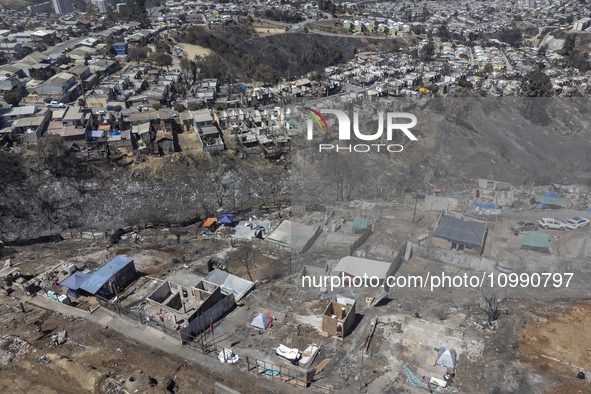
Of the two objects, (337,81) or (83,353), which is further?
(337,81)

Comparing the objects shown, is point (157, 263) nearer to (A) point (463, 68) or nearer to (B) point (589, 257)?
(B) point (589, 257)

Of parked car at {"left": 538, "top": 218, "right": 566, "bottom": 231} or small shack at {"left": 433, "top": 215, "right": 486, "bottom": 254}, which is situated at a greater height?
small shack at {"left": 433, "top": 215, "right": 486, "bottom": 254}

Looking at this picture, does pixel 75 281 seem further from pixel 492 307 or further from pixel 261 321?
pixel 492 307

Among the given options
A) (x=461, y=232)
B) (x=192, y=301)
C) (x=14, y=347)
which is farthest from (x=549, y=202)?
(x=14, y=347)

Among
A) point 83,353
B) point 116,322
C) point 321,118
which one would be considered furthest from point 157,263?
point 321,118

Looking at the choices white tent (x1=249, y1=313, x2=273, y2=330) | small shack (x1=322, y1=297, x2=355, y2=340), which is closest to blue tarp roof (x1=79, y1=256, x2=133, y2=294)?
white tent (x1=249, y1=313, x2=273, y2=330)

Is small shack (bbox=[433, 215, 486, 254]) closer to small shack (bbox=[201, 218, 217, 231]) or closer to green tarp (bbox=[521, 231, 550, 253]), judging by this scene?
green tarp (bbox=[521, 231, 550, 253])
